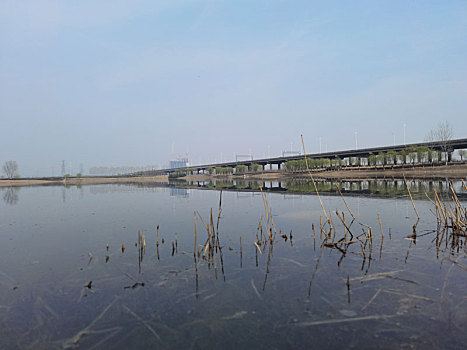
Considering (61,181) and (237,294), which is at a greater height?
(61,181)

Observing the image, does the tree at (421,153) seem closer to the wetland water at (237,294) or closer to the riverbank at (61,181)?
the wetland water at (237,294)

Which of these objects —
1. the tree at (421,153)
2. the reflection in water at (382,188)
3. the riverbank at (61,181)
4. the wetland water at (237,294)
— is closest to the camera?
the wetland water at (237,294)

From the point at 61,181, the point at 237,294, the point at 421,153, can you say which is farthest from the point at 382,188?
the point at 61,181

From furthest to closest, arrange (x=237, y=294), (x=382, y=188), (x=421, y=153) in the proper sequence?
(x=421, y=153) → (x=382, y=188) → (x=237, y=294)

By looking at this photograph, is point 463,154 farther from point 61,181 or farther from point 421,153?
point 61,181

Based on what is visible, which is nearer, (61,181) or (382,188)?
(382,188)

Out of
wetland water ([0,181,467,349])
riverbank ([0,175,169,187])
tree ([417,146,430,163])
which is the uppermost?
tree ([417,146,430,163])

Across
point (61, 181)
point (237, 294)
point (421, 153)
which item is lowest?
point (237, 294)

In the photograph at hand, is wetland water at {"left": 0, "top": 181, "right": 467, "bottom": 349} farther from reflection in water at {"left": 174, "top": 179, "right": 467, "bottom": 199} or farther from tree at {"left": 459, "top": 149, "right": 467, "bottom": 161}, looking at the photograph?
tree at {"left": 459, "top": 149, "right": 467, "bottom": 161}

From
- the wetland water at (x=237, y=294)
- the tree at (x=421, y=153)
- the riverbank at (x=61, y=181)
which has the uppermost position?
the tree at (x=421, y=153)

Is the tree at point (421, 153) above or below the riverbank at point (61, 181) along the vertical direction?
above

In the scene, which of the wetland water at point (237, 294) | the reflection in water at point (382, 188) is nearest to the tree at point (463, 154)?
the reflection in water at point (382, 188)

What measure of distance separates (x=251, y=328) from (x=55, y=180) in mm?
153697

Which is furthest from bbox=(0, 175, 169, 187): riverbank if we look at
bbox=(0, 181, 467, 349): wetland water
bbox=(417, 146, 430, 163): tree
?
bbox=(0, 181, 467, 349): wetland water
